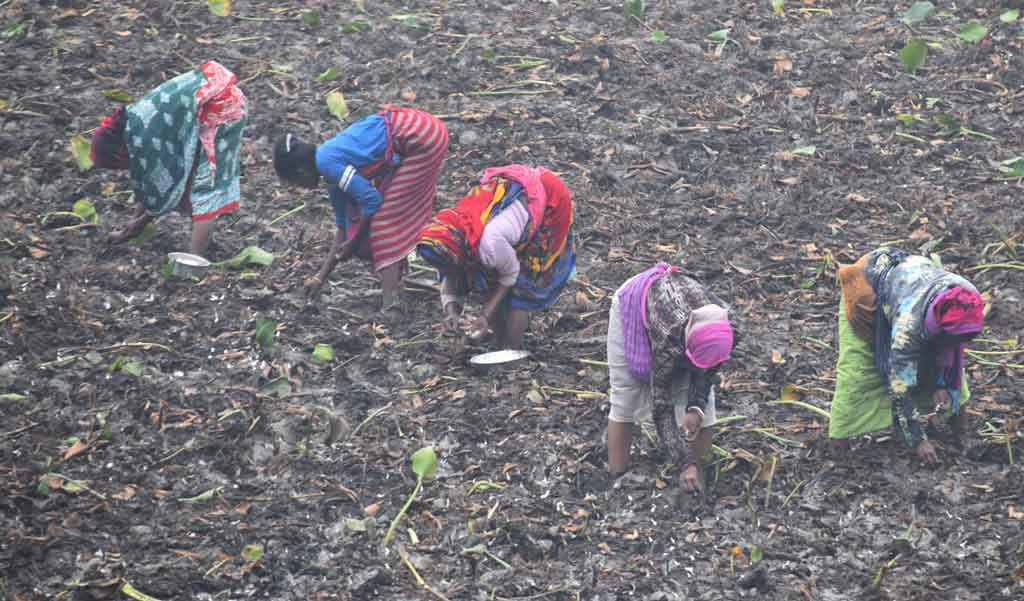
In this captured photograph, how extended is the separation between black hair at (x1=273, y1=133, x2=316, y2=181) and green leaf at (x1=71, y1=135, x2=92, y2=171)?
1.53 m

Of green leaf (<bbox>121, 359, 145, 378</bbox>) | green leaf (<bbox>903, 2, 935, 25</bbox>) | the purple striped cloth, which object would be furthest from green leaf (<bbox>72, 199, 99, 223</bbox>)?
green leaf (<bbox>903, 2, 935, 25</bbox>)

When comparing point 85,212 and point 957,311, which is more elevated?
point 957,311

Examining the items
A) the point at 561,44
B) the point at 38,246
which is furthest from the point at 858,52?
the point at 38,246

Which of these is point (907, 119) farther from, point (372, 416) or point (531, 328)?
point (372, 416)

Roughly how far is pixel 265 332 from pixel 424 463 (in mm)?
1130

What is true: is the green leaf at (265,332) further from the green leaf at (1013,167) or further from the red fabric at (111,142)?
the green leaf at (1013,167)

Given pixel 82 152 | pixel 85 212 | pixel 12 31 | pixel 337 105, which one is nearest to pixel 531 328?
pixel 337 105

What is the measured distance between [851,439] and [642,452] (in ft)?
2.80

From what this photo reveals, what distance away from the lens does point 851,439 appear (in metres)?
4.68

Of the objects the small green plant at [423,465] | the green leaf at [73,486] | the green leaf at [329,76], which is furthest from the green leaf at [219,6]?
the small green plant at [423,465]

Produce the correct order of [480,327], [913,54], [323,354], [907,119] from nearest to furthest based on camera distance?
[480,327]
[323,354]
[907,119]
[913,54]

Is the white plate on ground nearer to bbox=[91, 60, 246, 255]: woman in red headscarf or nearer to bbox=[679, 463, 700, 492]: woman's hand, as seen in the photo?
bbox=[679, 463, 700, 492]: woman's hand

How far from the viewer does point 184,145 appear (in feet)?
18.1

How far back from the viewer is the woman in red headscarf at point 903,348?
4.14m
